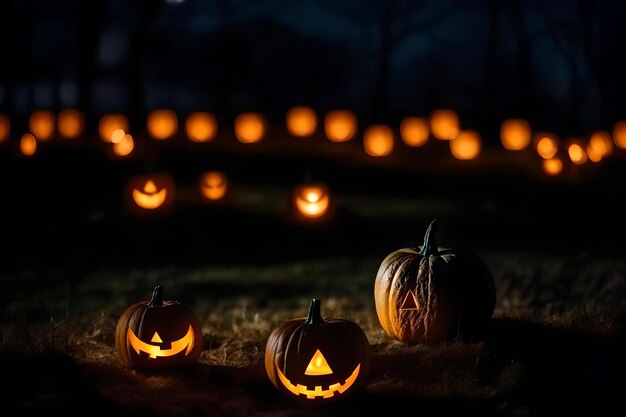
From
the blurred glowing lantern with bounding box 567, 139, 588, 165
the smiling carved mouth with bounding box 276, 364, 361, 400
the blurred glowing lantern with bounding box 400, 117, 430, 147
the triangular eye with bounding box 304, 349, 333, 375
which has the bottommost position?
the smiling carved mouth with bounding box 276, 364, 361, 400

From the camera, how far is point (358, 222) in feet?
39.4

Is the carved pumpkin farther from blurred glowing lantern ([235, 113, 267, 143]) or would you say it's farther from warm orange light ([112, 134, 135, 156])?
blurred glowing lantern ([235, 113, 267, 143])

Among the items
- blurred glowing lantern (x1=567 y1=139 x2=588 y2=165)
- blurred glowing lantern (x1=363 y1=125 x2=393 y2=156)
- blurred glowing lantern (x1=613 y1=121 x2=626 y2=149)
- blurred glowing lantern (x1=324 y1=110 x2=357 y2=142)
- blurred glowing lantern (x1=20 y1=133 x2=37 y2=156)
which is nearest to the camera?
blurred glowing lantern (x1=567 y1=139 x2=588 y2=165)

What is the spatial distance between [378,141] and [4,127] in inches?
331

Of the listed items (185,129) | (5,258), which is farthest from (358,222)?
(185,129)

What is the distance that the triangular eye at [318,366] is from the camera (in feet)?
13.9

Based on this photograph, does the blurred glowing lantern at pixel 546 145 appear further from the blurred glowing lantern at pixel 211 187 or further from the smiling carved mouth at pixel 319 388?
the smiling carved mouth at pixel 319 388

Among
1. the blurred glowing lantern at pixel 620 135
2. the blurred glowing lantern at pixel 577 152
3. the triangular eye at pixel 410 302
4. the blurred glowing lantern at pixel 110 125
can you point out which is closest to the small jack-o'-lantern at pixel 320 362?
the triangular eye at pixel 410 302

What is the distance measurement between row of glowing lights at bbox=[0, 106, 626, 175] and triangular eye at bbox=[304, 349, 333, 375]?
454 inches

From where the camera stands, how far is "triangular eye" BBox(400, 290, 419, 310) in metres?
4.96

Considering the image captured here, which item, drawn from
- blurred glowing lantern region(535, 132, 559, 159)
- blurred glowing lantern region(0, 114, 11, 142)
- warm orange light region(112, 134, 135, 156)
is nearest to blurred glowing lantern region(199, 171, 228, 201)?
warm orange light region(112, 134, 135, 156)

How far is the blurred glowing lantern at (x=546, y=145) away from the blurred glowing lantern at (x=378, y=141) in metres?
3.10

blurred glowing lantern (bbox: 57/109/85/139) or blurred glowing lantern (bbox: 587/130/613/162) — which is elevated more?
blurred glowing lantern (bbox: 57/109/85/139)

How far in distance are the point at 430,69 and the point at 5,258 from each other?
11446 millimetres
